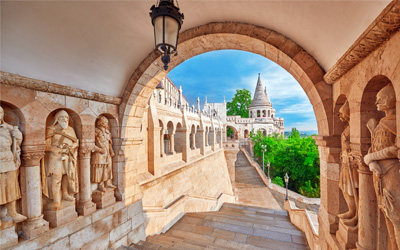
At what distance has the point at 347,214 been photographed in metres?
2.34

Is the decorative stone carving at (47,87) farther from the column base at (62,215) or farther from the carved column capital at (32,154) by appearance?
the column base at (62,215)

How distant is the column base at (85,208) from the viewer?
3094 mm

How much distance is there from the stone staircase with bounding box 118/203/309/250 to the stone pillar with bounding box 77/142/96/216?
1.15 metres

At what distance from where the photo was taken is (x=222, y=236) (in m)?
4.34

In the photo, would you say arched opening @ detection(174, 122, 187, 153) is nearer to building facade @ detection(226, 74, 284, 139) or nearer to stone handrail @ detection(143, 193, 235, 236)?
stone handrail @ detection(143, 193, 235, 236)

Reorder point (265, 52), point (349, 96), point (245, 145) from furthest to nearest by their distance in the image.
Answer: point (245, 145) → point (265, 52) → point (349, 96)

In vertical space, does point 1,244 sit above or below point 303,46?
below

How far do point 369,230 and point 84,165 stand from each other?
4.16 m

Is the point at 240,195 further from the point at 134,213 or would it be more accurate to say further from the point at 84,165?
the point at 84,165

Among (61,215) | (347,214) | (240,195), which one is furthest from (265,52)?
(240,195)

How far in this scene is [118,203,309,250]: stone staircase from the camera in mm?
3785

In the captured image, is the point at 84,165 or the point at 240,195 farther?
the point at 240,195

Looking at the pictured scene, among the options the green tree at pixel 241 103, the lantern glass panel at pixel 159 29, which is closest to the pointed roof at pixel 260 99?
the green tree at pixel 241 103

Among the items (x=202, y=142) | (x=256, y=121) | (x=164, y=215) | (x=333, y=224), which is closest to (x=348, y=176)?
(x=333, y=224)
